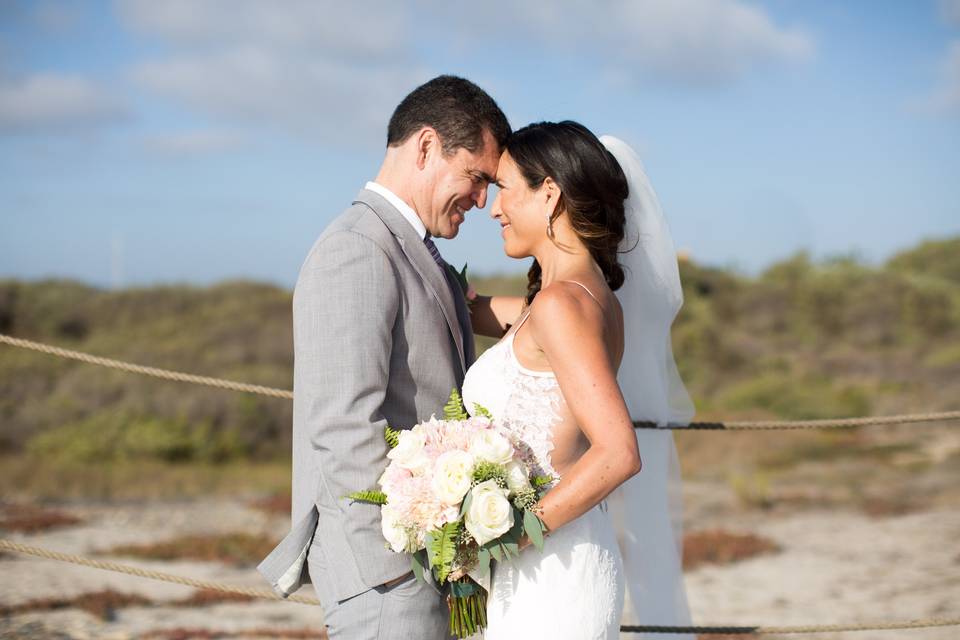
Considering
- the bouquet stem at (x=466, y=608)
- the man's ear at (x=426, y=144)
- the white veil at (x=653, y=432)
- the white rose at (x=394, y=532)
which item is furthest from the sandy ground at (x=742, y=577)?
the man's ear at (x=426, y=144)

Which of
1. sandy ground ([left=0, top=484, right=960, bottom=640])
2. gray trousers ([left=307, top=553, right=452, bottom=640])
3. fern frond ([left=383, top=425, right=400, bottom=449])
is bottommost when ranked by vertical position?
gray trousers ([left=307, top=553, right=452, bottom=640])

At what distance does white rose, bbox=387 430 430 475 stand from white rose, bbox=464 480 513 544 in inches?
6.3

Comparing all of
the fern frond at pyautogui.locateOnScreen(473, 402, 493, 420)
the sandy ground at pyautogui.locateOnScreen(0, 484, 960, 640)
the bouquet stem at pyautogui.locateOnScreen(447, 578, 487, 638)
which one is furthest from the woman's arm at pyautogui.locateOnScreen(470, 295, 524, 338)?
the sandy ground at pyautogui.locateOnScreen(0, 484, 960, 640)

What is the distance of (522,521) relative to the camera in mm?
2479

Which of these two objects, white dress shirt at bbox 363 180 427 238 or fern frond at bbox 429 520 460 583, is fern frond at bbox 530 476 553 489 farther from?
white dress shirt at bbox 363 180 427 238

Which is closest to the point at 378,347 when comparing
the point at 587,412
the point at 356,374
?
the point at 356,374

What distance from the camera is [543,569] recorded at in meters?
2.67

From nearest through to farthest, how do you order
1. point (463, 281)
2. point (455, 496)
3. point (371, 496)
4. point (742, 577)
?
1. point (455, 496)
2. point (371, 496)
3. point (463, 281)
4. point (742, 577)

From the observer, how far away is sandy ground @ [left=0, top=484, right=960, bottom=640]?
314 inches

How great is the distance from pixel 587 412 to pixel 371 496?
0.66 m

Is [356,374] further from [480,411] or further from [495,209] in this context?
[495,209]

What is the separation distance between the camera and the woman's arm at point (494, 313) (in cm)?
374

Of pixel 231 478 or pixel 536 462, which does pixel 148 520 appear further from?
pixel 536 462

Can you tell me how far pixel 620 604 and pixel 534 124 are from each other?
1.62m
